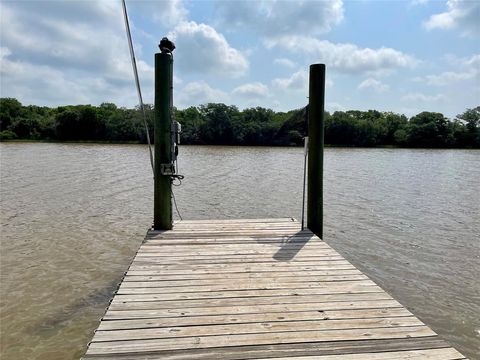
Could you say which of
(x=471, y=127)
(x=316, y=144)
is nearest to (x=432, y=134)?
(x=471, y=127)

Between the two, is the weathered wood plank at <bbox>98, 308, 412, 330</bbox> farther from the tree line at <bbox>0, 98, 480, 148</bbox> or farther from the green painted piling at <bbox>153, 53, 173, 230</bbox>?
the tree line at <bbox>0, 98, 480, 148</bbox>

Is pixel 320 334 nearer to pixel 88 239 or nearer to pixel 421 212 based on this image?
pixel 88 239

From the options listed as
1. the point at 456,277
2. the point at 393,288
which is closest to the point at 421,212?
the point at 456,277

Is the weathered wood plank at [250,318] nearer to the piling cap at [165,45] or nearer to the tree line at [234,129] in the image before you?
the piling cap at [165,45]

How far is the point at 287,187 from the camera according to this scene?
18.2 metres

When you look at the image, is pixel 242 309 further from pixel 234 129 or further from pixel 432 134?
pixel 432 134

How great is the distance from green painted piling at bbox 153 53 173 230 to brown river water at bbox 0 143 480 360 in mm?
1713

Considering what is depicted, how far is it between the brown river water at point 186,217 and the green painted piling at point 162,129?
5.62 ft

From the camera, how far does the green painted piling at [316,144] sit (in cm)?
588

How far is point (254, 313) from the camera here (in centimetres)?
311

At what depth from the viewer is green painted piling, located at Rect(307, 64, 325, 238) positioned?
588 cm

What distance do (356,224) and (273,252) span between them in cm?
673

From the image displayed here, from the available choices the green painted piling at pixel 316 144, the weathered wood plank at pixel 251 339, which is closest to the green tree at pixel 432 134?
the green painted piling at pixel 316 144

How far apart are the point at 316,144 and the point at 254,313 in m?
3.41
